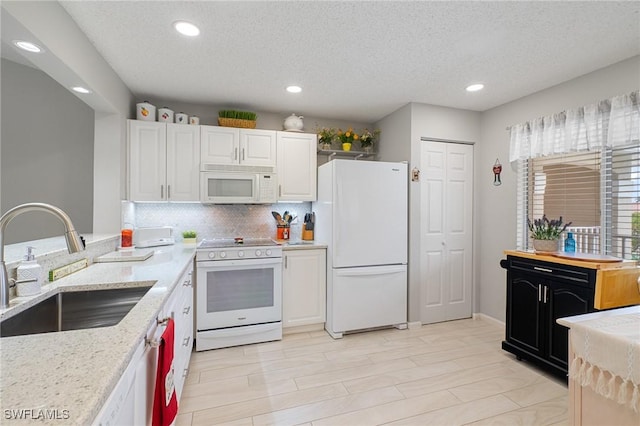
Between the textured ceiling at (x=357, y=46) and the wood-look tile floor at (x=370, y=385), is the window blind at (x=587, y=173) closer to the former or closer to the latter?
the textured ceiling at (x=357, y=46)

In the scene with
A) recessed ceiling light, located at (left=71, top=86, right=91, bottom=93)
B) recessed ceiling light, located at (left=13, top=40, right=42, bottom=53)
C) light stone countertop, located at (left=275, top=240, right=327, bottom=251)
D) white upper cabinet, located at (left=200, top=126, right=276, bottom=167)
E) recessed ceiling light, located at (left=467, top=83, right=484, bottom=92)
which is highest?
recessed ceiling light, located at (left=467, top=83, right=484, bottom=92)

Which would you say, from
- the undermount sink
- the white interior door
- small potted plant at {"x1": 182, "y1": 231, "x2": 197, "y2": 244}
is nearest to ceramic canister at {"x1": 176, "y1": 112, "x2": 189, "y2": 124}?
small potted plant at {"x1": 182, "y1": 231, "x2": 197, "y2": 244}

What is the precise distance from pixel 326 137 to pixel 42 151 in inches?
118

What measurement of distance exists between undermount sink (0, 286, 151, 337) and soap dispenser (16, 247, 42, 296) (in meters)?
0.07

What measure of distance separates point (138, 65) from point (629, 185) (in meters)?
4.06

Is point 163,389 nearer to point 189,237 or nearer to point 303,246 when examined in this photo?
point 303,246

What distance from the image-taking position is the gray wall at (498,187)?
9.04 feet

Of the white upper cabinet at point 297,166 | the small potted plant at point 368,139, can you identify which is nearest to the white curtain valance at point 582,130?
the small potted plant at point 368,139

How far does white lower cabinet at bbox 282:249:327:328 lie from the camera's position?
10.1ft

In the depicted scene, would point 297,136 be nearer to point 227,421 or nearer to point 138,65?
point 138,65

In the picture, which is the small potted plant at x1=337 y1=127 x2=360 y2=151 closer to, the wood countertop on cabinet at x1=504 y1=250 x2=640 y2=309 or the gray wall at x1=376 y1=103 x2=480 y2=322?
the gray wall at x1=376 y1=103 x2=480 y2=322

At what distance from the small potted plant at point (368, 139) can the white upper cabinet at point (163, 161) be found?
→ 79.3 inches

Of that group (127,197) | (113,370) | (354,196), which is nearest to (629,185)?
(354,196)

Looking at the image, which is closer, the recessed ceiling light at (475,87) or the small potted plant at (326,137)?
the recessed ceiling light at (475,87)
